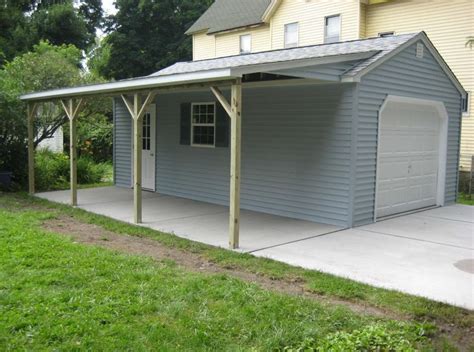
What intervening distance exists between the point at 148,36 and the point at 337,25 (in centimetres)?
1838

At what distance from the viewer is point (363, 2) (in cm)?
1684

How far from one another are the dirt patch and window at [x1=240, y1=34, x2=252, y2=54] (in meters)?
15.2

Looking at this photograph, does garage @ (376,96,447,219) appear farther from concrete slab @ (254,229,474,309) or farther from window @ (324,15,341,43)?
window @ (324,15,341,43)

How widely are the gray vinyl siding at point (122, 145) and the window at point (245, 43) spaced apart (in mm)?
10238

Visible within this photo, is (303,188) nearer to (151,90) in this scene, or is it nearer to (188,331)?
(151,90)

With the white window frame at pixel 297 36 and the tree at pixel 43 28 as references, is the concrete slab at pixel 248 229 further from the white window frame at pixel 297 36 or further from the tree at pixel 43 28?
the tree at pixel 43 28

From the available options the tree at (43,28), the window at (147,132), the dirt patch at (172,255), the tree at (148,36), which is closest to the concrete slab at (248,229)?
the dirt patch at (172,255)

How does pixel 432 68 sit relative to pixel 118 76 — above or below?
below

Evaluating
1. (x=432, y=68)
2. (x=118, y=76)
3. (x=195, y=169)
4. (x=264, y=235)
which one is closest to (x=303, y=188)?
(x=264, y=235)

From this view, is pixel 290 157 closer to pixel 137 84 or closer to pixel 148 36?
pixel 137 84

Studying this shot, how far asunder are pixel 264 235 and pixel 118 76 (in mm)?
28002

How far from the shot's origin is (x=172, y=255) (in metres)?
6.09

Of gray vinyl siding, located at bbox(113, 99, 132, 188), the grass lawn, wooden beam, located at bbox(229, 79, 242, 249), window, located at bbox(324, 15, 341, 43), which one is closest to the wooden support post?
wooden beam, located at bbox(229, 79, 242, 249)

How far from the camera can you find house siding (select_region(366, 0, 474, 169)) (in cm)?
1411
